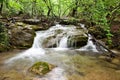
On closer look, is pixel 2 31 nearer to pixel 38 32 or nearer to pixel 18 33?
pixel 18 33

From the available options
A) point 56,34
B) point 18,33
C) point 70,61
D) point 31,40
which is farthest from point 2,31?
point 70,61

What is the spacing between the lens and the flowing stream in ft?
22.6

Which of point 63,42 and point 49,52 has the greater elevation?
point 63,42

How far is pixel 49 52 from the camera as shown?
36.1 ft

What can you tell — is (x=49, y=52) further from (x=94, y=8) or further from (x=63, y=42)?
(x=94, y=8)

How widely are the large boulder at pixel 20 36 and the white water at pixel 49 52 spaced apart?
1.51 ft

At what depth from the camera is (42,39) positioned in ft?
43.1

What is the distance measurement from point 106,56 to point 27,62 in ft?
15.4

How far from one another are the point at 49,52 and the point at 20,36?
2791 mm

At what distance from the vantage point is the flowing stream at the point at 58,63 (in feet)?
22.6

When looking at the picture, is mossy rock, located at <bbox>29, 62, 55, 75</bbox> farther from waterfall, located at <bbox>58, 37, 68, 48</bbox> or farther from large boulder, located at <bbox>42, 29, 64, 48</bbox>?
waterfall, located at <bbox>58, 37, 68, 48</bbox>

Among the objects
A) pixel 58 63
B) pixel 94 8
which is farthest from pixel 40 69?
pixel 94 8

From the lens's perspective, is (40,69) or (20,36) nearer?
(40,69)

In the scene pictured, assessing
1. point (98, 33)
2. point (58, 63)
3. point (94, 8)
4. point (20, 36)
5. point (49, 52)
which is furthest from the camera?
point (98, 33)
